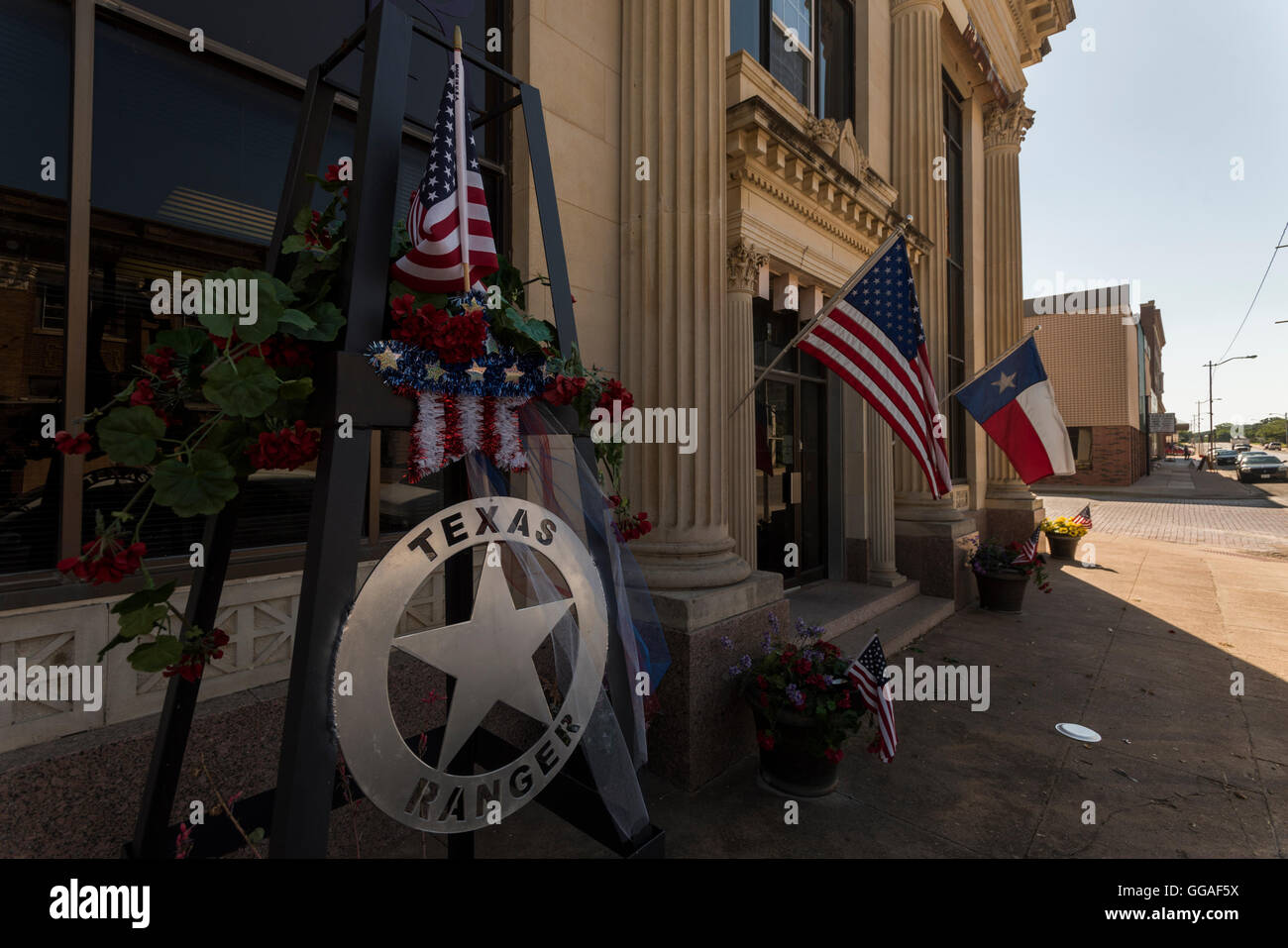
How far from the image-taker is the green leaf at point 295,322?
180cm

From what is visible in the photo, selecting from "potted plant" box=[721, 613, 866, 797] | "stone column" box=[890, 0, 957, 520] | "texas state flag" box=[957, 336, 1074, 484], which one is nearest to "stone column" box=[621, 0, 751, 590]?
"potted plant" box=[721, 613, 866, 797]

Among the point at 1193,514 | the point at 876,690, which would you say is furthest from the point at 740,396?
the point at 1193,514

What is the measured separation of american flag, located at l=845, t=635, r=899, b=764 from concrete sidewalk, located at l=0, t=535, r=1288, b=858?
1.18 feet

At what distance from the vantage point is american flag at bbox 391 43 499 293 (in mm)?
1965

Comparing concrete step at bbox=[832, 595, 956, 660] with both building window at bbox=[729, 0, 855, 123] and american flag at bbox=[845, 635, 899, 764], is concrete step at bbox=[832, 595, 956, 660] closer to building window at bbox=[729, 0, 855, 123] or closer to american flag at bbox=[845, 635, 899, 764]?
american flag at bbox=[845, 635, 899, 764]

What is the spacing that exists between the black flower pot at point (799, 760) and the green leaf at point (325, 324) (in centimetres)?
348

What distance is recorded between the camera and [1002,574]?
8.77 metres

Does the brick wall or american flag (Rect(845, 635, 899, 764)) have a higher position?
the brick wall

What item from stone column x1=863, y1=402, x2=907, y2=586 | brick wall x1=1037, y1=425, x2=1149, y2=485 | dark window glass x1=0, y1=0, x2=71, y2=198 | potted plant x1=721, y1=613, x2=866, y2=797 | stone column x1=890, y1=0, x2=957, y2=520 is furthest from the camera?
brick wall x1=1037, y1=425, x2=1149, y2=485

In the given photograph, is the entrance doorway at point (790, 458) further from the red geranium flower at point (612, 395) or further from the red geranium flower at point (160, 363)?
the red geranium flower at point (160, 363)

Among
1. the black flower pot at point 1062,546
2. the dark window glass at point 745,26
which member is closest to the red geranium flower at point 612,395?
the dark window glass at point 745,26
